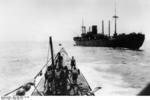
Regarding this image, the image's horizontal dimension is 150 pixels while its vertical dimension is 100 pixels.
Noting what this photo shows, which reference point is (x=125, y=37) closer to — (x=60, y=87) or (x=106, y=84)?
(x=106, y=84)

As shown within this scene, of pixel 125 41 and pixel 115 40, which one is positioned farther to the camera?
pixel 115 40

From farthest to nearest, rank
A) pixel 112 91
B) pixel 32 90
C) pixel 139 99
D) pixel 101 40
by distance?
pixel 101 40, pixel 112 91, pixel 32 90, pixel 139 99

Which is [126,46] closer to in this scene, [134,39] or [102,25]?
[134,39]

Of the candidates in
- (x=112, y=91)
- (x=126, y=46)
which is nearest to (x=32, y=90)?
(x=112, y=91)

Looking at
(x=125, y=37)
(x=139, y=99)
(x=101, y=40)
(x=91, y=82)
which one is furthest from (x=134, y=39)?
(x=139, y=99)

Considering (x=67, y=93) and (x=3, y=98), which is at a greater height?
(x=3, y=98)

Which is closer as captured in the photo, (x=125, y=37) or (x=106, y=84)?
(x=106, y=84)

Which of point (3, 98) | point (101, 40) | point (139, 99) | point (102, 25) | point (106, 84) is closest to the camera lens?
point (139, 99)

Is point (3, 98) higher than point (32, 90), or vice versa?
point (3, 98)

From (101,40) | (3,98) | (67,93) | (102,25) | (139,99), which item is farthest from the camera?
(102,25)
